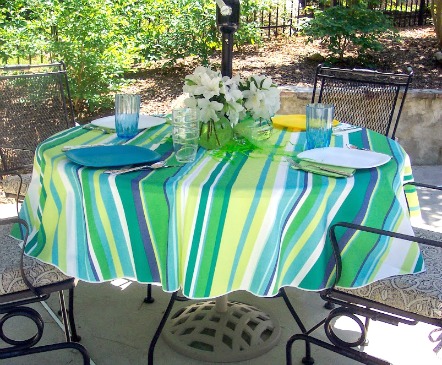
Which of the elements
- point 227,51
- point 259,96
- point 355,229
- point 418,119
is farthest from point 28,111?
point 418,119

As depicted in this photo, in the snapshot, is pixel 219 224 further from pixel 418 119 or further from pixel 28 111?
pixel 418 119

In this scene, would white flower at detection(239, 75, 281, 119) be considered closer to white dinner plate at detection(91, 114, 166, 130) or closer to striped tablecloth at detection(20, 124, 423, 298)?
striped tablecloth at detection(20, 124, 423, 298)

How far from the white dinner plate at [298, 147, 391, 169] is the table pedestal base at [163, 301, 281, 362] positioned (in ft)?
2.84

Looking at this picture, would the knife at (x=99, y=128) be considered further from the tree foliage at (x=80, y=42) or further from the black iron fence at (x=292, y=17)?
the black iron fence at (x=292, y=17)

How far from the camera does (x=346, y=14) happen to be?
6.63m

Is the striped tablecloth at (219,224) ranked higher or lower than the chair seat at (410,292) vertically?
higher

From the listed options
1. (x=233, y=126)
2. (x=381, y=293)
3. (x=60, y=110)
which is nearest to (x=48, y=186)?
(x=233, y=126)

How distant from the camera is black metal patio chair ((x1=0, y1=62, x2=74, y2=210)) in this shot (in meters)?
3.61

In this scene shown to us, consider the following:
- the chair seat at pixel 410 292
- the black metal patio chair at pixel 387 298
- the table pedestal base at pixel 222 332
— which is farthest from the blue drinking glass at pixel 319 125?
the table pedestal base at pixel 222 332

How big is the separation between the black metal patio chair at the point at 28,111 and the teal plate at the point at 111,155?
1.38 meters

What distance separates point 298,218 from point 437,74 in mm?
4987

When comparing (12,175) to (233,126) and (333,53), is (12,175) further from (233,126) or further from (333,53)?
(333,53)

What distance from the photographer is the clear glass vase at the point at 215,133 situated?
233cm

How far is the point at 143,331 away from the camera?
282 cm
